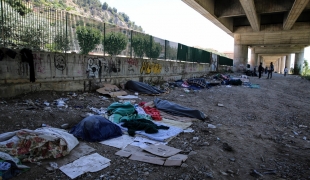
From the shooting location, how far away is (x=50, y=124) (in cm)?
473

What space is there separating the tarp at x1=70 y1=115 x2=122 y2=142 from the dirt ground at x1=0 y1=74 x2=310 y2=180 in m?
0.24

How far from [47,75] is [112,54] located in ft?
11.3

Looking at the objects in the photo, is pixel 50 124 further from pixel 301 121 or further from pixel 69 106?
pixel 301 121

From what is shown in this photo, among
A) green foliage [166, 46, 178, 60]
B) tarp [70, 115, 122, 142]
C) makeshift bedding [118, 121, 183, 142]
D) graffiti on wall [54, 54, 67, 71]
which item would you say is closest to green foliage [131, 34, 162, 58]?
green foliage [166, 46, 178, 60]

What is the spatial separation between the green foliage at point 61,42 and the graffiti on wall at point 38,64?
826 millimetres

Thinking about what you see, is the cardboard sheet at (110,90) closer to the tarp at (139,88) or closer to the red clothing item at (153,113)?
the tarp at (139,88)

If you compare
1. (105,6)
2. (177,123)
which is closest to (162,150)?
(177,123)

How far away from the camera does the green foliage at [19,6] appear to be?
630 centimetres

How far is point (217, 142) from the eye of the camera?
14.5 ft

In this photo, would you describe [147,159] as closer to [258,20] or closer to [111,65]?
[111,65]

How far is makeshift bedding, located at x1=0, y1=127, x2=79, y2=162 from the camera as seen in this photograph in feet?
10.3

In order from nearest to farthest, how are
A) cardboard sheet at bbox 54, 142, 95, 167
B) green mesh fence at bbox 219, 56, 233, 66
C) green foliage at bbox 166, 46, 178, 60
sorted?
cardboard sheet at bbox 54, 142, 95, 167 < green foliage at bbox 166, 46, 178, 60 < green mesh fence at bbox 219, 56, 233, 66

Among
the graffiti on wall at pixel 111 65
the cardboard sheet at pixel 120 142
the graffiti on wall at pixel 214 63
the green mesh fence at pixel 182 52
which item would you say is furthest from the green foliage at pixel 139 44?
the graffiti on wall at pixel 214 63

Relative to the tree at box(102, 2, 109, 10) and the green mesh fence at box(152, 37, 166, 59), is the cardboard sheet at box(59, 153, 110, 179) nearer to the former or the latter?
the green mesh fence at box(152, 37, 166, 59)
